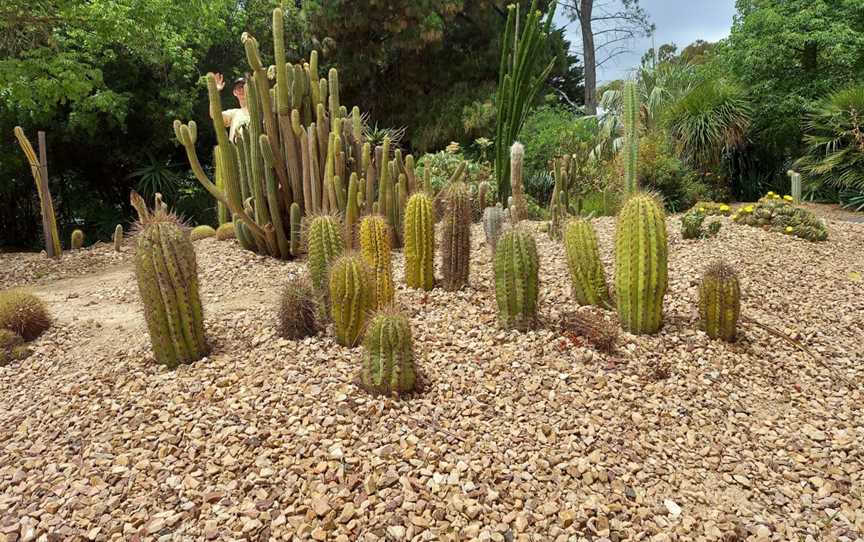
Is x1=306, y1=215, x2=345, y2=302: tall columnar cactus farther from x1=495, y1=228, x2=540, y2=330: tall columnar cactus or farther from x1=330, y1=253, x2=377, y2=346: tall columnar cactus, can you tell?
x1=495, y1=228, x2=540, y2=330: tall columnar cactus

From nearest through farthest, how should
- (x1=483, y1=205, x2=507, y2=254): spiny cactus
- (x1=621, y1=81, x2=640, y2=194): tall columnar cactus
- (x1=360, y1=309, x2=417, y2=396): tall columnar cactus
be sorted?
(x1=360, y1=309, x2=417, y2=396): tall columnar cactus < (x1=621, y1=81, x2=640, y2=194): tall columnar cactus < (x1=483, y1=205, x2=507, y2=254): spiny cactus

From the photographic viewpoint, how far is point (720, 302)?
356cm

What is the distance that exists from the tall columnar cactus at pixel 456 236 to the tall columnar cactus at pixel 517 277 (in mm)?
561

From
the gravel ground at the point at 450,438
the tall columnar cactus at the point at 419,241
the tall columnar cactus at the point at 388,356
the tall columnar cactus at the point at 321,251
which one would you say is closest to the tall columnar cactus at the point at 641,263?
the gravel ground at the point at 450,438

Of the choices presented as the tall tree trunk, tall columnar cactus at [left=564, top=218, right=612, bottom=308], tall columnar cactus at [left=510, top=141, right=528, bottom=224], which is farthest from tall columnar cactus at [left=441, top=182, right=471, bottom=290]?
the tall tree trunk

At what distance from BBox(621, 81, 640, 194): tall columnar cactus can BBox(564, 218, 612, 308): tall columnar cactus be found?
0.73 metres

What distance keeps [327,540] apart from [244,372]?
1.23 m

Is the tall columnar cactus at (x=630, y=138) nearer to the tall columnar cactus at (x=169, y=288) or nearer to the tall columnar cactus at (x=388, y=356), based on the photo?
the tall columnar cactus at (x=388, y=356)

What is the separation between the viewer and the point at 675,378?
129 inches

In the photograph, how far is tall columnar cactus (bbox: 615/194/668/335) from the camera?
3496 millimetres

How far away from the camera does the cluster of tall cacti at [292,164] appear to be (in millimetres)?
5109

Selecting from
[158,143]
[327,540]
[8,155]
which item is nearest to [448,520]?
[327,540]

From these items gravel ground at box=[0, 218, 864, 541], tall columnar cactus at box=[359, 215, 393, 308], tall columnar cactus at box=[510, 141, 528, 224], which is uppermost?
tall columnar cactus at box=[510, 141, 528, 224]

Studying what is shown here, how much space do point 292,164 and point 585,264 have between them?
109 inches
